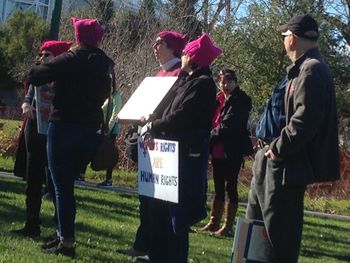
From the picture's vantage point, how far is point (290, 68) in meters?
5.71

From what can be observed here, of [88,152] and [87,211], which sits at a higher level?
[88,152]

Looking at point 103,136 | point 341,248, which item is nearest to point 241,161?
point 341,248

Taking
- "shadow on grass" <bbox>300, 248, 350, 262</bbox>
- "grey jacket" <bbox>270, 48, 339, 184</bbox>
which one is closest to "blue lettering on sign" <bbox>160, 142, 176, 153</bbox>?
"grey jacket" <bbox>270, 48, 339, 184</bbox>

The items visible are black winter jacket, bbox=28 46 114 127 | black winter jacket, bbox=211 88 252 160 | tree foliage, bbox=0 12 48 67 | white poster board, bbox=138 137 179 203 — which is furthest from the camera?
tree foliage, bbox=0 12 48 67

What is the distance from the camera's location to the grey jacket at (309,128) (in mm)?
5367

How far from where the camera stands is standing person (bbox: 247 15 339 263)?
5387 millimetres

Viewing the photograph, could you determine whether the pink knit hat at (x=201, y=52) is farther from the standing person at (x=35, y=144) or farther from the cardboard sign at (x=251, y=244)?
the standing person at (x=35, y=144)

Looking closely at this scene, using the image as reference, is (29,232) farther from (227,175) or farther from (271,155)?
(271,155)

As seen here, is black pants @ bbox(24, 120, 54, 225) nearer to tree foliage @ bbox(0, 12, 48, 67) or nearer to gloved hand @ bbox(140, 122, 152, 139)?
gloved hand @ bbox(140, 122, 152, 139)

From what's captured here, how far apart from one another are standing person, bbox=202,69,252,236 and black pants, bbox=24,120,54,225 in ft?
7.84

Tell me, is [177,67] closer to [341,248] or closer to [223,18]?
[341,248]

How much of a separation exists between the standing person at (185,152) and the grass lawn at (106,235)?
Answer: 2.68ft

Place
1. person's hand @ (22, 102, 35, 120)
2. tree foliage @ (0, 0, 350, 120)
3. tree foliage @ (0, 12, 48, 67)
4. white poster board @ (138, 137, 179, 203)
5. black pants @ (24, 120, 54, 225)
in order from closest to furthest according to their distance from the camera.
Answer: white poster board @ (138, 137, 179, 203) → person's hand @ (22, 102, 35, 120) → black pants @ (24, 120, 54, 225) → tree foliage @ (0, 0, 350, 120) → tree foliage @ (0, 12, 48, 67)

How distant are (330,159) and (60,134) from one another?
225cm
